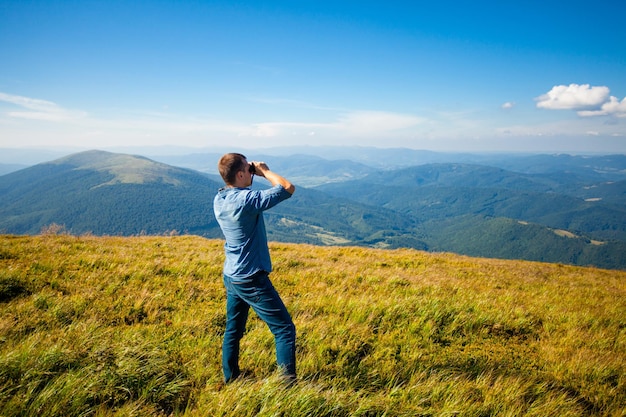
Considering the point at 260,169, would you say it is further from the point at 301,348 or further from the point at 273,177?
the point at 301,348

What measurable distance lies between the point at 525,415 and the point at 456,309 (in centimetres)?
332

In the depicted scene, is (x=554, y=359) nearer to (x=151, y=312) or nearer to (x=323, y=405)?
(x=323, y=405)

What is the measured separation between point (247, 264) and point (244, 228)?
0.46 m

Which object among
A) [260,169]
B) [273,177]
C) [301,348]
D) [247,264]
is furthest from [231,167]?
[301,348]

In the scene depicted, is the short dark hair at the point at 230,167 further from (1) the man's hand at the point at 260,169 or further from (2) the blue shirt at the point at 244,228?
(1) the man's hand at the point at 260,169

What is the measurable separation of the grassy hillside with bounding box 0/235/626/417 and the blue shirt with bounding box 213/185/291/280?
131 cm

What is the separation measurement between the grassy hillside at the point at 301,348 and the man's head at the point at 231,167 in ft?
8.04

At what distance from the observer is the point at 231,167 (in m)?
3.89

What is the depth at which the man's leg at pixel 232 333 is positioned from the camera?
152 inches

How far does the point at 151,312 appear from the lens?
18.8ft

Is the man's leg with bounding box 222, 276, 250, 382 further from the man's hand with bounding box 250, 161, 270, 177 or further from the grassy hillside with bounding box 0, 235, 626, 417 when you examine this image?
the man's hand with bounding box 250, 161, 270, 177

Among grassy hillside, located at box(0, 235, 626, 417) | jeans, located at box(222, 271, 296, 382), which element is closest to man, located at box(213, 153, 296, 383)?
jeans, located at box(222, 271, 296, 382)

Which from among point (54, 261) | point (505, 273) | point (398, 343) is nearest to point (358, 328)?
point (398, 343)

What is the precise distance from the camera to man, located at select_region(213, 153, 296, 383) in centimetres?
371
